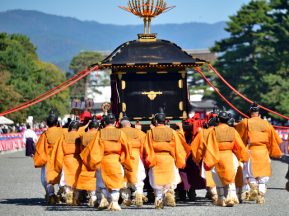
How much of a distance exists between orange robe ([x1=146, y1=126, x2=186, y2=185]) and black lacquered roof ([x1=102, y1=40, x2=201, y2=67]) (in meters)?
3.61

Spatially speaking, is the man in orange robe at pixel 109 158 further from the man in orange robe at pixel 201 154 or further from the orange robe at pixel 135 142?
the man in orange robe at pixel 201 154

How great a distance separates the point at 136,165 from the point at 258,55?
50853mm

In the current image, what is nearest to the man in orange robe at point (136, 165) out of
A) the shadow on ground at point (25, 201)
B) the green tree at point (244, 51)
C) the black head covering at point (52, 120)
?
the black head covering at point (52, 120)

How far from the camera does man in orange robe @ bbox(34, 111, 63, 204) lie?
1764 cm

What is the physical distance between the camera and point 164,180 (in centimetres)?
1661

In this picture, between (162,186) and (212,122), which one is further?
(212,122)

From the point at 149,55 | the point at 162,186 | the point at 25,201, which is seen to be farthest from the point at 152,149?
the point at 149,55

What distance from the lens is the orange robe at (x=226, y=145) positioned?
54.7 feet

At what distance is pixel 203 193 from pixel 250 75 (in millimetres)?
43703

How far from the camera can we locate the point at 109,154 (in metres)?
16.5

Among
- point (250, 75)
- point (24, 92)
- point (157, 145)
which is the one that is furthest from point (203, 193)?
point (24, 92)

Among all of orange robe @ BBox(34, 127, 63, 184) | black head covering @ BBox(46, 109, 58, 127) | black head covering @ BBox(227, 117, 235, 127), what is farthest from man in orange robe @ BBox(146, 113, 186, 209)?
black head covering @ BBox(46, 109, 58, 127)

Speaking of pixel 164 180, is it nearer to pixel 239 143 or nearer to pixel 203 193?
pixel 239 143

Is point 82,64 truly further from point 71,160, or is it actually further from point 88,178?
point 88,178
